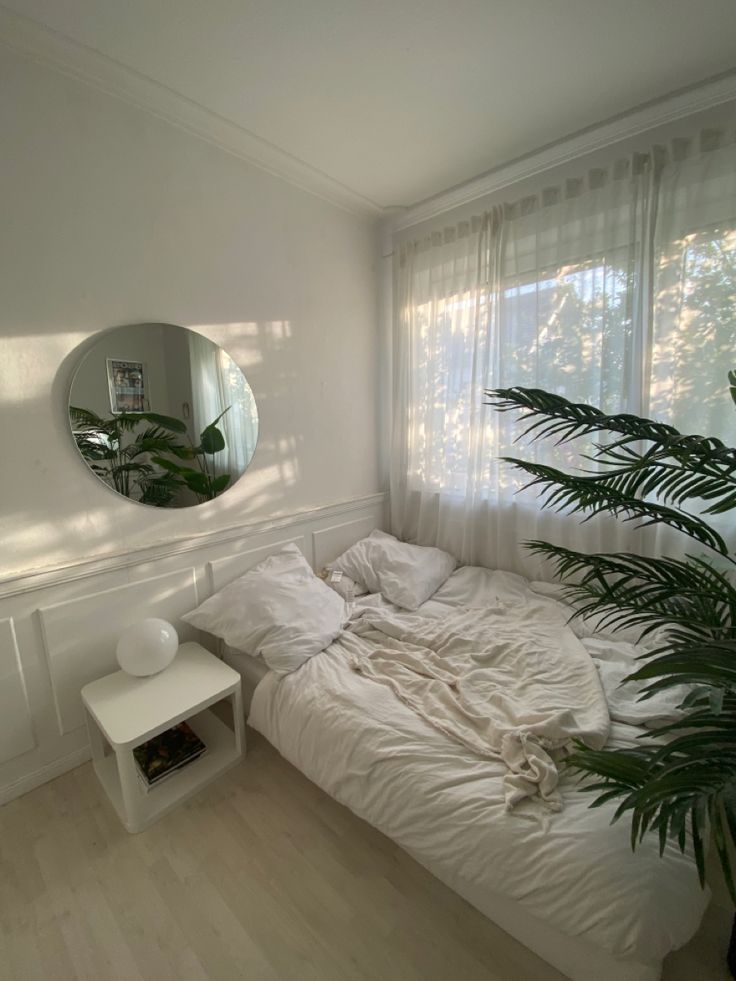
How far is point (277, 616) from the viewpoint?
171 cm

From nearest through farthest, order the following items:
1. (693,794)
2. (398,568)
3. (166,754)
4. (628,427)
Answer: (693,794) < (628,427) < (166,754) < (398,568)

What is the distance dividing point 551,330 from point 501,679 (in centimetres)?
162

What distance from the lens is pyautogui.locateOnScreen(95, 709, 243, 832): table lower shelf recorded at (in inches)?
56.1

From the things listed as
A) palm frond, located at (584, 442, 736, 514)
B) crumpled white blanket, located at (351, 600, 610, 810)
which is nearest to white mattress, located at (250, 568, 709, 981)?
crumpled white blanket, located at (351, 600, 610, 810)

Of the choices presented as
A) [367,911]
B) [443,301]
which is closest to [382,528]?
[443,301]

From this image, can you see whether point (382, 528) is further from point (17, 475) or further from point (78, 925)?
point (78, 925)

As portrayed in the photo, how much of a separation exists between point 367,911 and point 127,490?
1637mm

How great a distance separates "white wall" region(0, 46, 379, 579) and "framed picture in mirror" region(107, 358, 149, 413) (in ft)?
0.42

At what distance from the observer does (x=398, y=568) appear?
2207mm

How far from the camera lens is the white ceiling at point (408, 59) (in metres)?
1.29

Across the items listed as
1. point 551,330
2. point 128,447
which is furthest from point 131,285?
point 551,330

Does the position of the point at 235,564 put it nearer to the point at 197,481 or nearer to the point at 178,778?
the point at 197,481

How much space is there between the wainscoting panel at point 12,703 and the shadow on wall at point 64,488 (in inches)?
10.3

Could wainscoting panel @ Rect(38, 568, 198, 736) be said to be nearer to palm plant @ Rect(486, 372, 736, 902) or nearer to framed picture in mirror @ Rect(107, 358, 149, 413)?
framed picture in mirror @ Rect(107, 358, 149, 413)
